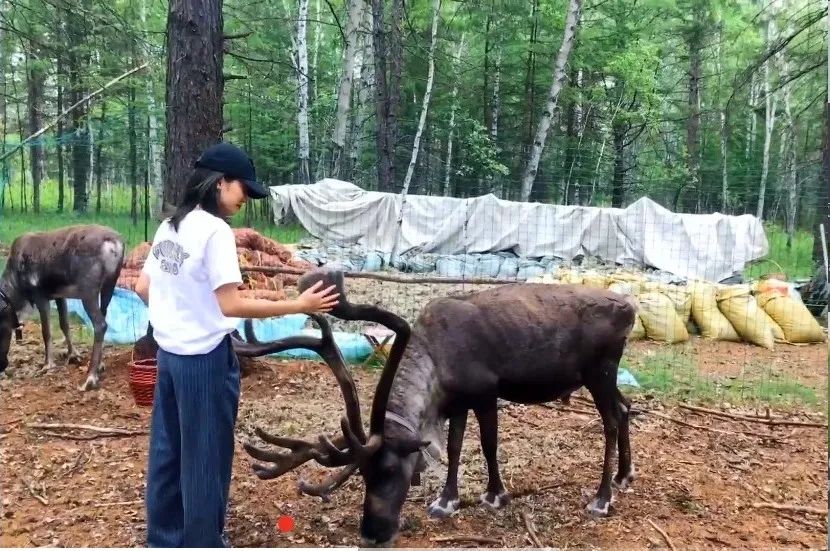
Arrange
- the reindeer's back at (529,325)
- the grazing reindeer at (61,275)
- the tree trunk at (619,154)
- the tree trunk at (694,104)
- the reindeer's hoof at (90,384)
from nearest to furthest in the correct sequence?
the reindeer's back at (529,325), the reindeer's hoof at (90,384), the grazing reindeer at (61,275), the tree trunk at (619,154), the tree trunk at (694,104)

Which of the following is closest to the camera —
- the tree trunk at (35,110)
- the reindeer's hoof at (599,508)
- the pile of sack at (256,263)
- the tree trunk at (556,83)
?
the reindeer's hoof at (599,508)

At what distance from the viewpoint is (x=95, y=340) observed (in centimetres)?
648

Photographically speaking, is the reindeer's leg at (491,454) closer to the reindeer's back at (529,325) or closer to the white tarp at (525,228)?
the reindeer's back at (529,325)

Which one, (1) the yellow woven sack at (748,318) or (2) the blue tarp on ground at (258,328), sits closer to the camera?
(2) the blue tarp on ground at (258,328)

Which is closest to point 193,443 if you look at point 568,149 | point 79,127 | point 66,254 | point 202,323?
point 202,323

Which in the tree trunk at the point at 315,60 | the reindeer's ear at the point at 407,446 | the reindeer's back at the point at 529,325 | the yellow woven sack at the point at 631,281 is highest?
the tree trunk at the point at 315,60

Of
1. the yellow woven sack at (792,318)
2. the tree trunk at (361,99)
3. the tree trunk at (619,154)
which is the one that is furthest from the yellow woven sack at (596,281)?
the tree trunk at (619,154)

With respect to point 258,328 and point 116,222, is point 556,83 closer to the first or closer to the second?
point 116,222

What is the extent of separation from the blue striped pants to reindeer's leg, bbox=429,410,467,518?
139cm

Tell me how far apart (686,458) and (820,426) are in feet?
5.44

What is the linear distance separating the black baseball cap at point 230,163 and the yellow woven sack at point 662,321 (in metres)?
6.86

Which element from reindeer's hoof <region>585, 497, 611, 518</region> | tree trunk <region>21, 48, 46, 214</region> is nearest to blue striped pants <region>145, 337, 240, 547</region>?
reindeer's hoof <region>585, 497, 611, 518</region>

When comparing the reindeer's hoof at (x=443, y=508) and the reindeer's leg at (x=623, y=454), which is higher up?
the reindeer's leg at (x=623, y=454)

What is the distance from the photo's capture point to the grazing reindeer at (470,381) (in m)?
3.40
